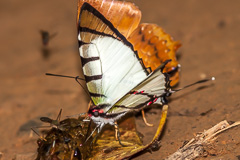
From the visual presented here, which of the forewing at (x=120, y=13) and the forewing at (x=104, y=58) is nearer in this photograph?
the forewing at (x=104, y=58)

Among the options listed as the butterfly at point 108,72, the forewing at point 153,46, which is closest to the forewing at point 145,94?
the butterfly at point 108,72

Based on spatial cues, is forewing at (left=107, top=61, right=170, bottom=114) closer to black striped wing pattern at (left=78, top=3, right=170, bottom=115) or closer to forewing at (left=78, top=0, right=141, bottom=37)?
black striped wing pattern at (left=78, top=3, right=170, bottom=115)

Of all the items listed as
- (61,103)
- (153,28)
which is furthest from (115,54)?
(61,103)

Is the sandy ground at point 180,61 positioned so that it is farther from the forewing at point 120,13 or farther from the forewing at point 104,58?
the forewing at point 120,13

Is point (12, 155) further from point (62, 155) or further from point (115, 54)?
Answer: point (115, 54)

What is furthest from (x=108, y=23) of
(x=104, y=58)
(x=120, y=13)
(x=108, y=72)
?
(x=108, y=72)

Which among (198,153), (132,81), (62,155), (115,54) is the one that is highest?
(115,54)
